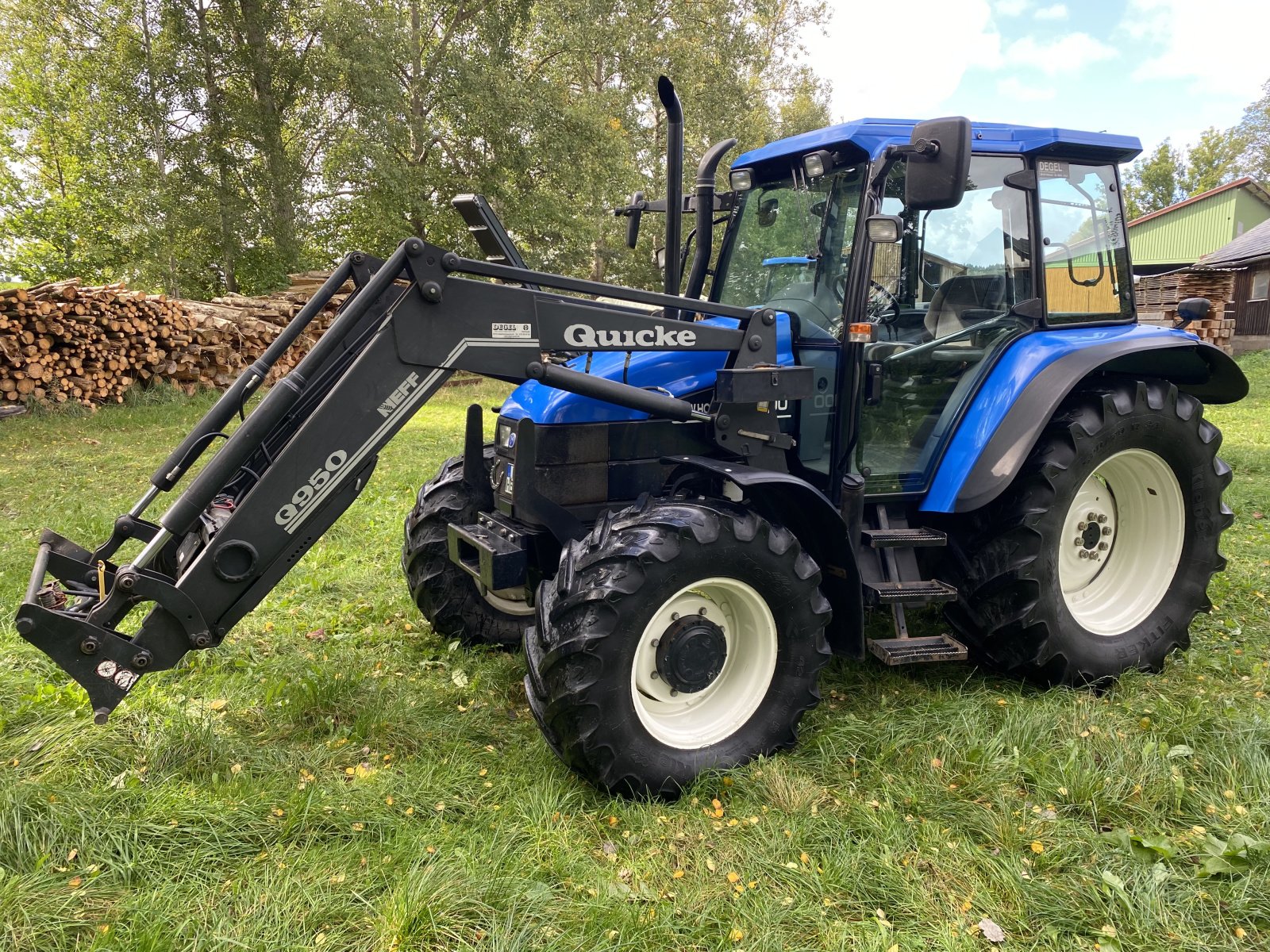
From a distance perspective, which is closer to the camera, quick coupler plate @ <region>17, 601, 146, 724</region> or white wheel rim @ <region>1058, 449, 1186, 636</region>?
quick coupler plate @ <region>17, 601, 146, 724</region>

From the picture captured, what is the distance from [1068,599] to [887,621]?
903 mm

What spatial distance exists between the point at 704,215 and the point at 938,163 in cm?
136

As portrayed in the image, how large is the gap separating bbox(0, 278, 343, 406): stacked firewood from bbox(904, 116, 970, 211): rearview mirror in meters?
11.4

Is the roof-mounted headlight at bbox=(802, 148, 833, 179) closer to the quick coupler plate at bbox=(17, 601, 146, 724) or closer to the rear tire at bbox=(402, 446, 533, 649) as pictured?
the rear tire at bbox=(402, 446, 533, 649)

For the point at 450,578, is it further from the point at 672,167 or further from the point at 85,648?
the point at 672,167

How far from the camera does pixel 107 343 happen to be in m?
11.5

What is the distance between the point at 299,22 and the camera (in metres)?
18.4

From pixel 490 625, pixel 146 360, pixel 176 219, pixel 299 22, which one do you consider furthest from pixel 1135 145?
pixel 299 22

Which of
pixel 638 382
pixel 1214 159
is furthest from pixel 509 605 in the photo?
pixel 1214 159

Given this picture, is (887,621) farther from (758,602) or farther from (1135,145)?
(1135,145)

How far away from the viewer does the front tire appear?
291 centimetres

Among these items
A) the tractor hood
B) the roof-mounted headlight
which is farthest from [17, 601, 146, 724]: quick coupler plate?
the roof-mounted headlight

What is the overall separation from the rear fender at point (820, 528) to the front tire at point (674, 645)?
20cm

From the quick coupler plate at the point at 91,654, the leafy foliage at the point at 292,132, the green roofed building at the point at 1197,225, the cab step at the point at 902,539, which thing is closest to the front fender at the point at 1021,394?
the cab step at the point at 902,539
